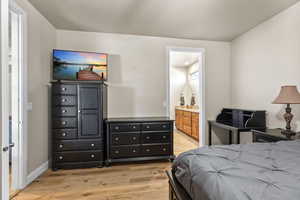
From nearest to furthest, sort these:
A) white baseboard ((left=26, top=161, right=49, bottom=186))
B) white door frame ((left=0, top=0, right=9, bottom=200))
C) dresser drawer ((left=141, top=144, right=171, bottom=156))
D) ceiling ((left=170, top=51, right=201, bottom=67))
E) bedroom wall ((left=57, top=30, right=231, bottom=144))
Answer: white door frame ((left=0, top=0, right=9, bottom=200)) < white baseboard ((left=26, top=161, right=49, bottom=186)) < dresser drawer ((left=141, top=144, right=171, bottom=156)) < bedroom wall ((left=57, top=30, right=231, bottom=144)) < ceiling ((left=170, top=51, right=201, bottom=67))

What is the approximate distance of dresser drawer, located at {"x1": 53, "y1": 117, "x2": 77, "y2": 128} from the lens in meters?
2.83

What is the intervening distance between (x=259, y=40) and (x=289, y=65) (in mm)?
816

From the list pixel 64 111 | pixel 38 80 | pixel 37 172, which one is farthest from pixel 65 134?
pixel 38 80

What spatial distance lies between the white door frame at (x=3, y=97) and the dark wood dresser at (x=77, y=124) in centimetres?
198

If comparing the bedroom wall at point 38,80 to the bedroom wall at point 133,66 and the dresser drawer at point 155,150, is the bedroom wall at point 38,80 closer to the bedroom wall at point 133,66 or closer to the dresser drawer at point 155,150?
the bedroom wall at point 133,66

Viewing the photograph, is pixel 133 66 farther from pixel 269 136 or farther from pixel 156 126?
pixel 269 136

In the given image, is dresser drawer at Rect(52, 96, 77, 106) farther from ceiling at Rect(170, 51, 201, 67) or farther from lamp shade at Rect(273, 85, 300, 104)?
ceiling at Rect(170, 51, 201, 67)

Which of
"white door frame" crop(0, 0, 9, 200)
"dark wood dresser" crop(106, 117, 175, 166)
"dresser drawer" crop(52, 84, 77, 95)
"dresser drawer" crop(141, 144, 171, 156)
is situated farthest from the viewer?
"dresser drawer" crop(141, 144, 171, 156)

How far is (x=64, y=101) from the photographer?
284 cm

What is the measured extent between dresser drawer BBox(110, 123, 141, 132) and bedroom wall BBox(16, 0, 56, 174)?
1121mm

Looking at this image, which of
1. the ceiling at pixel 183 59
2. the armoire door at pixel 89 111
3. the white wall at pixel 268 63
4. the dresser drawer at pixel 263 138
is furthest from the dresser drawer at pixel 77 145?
the ceiling at pixel 183 59

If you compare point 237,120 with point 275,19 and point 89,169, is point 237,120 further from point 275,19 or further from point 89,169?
point 89,169

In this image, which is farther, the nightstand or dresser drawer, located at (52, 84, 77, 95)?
dresser drawer, located at (52, 84, 77, 95)

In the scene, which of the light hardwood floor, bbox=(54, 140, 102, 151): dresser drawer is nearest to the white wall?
the light hardwood floor
